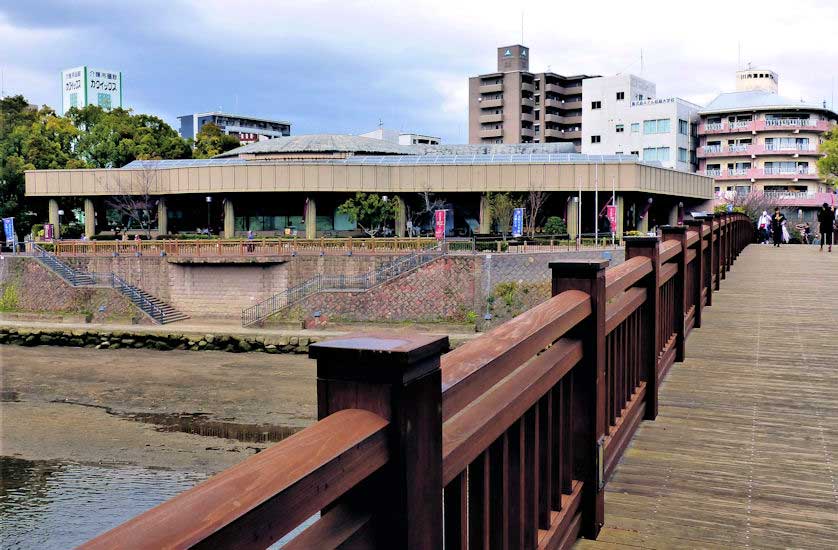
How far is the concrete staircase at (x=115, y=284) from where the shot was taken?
42.3 m

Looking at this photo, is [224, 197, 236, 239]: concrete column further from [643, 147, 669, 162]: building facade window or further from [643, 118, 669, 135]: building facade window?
[643, 118, 669, 135]: building facade window

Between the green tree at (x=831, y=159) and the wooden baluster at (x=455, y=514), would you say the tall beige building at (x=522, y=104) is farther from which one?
the wooden baluster at (x=455, y=514)

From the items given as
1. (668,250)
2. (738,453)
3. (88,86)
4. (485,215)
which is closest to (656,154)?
(485,215)

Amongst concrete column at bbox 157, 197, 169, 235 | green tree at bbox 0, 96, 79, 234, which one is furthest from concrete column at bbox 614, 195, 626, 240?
green tree at bbox 0, 96, 79, 234

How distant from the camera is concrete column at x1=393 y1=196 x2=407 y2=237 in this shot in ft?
176

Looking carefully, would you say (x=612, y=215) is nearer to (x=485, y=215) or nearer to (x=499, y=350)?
(x=485, y=215)

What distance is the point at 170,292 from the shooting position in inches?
1715

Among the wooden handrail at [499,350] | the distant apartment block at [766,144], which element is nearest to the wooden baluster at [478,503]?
the wooden handrail at [499,350]

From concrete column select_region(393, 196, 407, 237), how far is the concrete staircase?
54.0ft

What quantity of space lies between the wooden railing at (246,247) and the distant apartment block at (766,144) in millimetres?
Result: 41778

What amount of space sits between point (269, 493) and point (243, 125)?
139591mm

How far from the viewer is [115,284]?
4281 centimetres

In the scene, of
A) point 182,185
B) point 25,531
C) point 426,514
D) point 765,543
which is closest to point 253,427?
point 25,531

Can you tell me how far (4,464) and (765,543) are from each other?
65.2 feet
